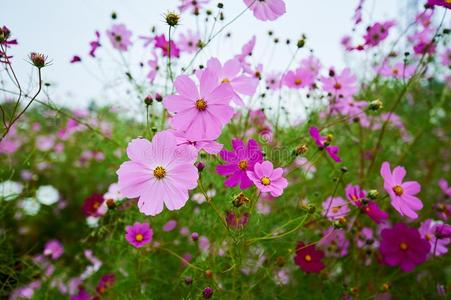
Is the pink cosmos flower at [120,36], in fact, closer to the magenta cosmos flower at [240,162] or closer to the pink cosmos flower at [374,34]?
the magenta cosmos flower at [240,162]

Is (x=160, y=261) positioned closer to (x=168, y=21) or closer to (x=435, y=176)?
(x=168, y=21)

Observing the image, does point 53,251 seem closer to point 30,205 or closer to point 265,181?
point 30,205

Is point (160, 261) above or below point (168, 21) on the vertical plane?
below

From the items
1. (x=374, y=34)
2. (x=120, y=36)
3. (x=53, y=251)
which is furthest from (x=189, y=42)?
(x=53, y=251)

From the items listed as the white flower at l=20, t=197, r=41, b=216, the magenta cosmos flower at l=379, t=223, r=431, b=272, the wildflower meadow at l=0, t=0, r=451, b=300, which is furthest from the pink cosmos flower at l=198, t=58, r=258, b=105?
the white flower at l=20, t=197, r=41, b=216

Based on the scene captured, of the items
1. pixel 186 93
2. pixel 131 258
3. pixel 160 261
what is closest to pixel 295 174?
pixel 160 261

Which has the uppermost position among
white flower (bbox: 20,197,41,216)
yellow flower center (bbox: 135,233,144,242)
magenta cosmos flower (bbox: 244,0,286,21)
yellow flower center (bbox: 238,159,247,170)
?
magenta cosmos flower (bbox: 244,0,286,21)

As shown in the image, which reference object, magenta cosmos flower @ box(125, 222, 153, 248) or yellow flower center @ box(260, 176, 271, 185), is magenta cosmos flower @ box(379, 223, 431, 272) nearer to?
yellow flower center @ box(260, 176, 271, 185)

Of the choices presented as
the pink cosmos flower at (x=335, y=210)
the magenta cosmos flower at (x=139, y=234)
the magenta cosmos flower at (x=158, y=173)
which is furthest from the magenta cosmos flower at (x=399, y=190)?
the magenta cosmos flower at (x=139, y=234)
